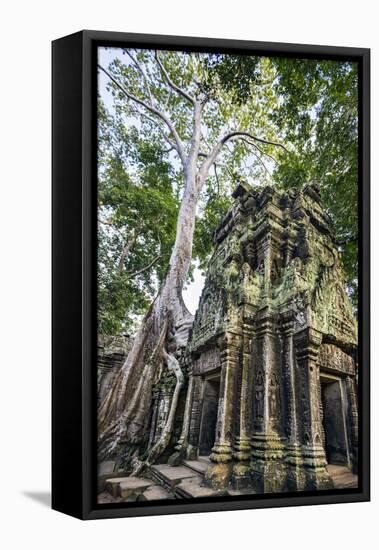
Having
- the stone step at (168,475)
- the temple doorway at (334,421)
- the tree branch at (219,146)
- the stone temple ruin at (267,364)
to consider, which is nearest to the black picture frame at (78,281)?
the stone step at (168,475)

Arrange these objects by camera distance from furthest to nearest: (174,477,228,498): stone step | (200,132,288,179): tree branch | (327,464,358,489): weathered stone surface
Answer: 1. (327,464,358,489): weathered stone surface
2. (200,132,288,179): tree branch
3. (174,477,228,498): stone step

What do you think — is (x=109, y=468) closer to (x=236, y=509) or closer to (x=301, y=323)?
(x=236, y=509)

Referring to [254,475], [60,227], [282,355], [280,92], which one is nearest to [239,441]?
[254,475]

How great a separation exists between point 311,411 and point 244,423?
596 mm

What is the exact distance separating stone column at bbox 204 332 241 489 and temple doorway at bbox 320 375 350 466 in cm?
85

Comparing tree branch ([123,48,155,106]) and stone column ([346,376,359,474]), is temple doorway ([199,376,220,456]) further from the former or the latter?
tree branch ([123,48,155,106])

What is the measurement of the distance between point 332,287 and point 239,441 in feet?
5.16

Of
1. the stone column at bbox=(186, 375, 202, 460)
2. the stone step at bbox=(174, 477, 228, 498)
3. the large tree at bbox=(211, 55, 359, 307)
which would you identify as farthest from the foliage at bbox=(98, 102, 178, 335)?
the stone step at bbox=(174, 477, 228, 498)

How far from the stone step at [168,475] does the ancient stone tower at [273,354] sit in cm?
10

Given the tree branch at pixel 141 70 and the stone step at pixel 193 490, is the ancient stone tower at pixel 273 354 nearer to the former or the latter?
the stone step at pixel 193 490

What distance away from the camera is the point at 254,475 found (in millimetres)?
8047

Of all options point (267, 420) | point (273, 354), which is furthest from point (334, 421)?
point (273, 354)

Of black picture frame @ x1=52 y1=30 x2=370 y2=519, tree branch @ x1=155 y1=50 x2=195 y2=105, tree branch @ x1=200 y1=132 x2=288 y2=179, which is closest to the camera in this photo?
black picture frame @ x1=52 y1=30 x2=370 y2=519

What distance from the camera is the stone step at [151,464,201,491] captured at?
7.73 metres
